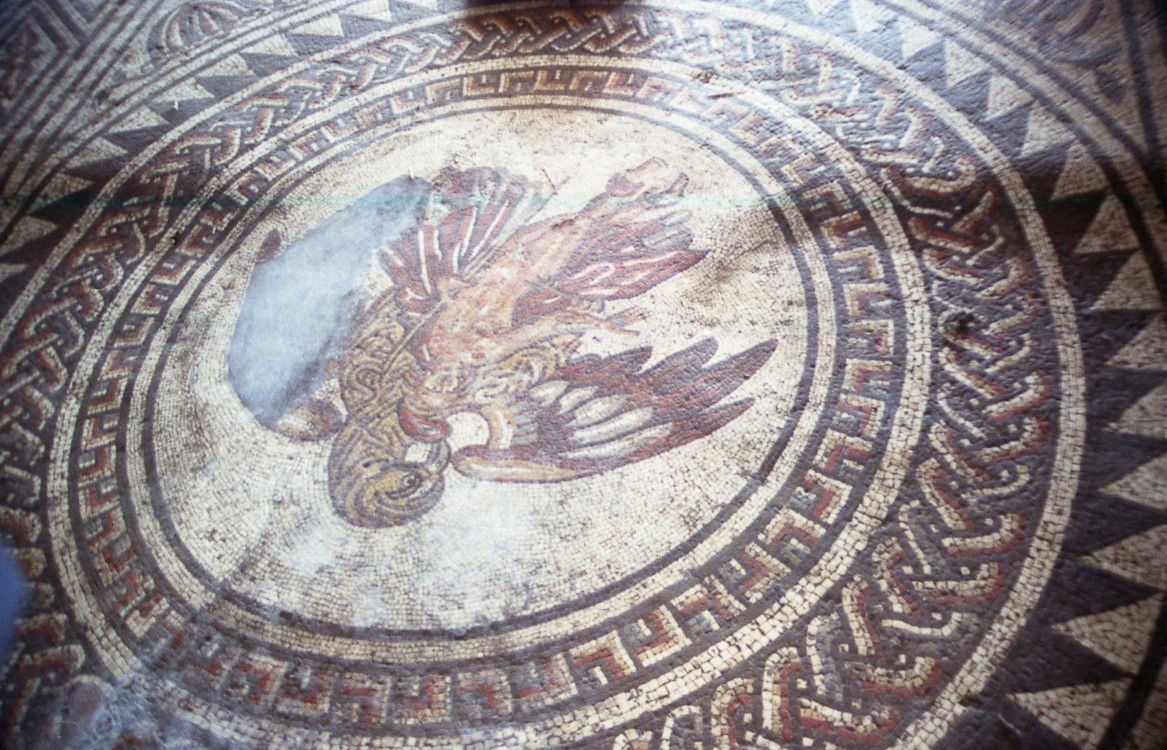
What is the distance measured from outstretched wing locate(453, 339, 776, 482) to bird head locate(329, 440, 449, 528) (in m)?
0.10

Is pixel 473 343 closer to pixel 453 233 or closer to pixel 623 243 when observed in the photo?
pixel 453 233

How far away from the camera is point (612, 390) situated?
287 cm

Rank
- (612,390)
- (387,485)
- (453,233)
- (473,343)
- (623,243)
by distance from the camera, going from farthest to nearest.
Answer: (453,233) → (623,243) → (473,343) → (612,390) → (387,485)

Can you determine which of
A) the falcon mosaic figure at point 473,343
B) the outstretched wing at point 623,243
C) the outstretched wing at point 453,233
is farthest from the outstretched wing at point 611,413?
the outstretched wing at point 453,233

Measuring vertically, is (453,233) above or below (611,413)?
above

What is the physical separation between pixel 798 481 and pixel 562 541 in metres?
0.75

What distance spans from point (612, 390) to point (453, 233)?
41.2 inches

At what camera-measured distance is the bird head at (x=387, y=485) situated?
270cm

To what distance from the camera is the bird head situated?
270 centimetres

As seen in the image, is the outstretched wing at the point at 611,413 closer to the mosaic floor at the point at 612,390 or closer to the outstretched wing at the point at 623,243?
the mosaic floor at the point at 612,390

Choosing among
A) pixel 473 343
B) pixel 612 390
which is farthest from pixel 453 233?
pixel 612 390

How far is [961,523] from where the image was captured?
239 cm

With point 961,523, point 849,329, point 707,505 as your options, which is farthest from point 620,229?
point 961,523

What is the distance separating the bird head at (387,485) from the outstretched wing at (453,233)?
1.94ft
